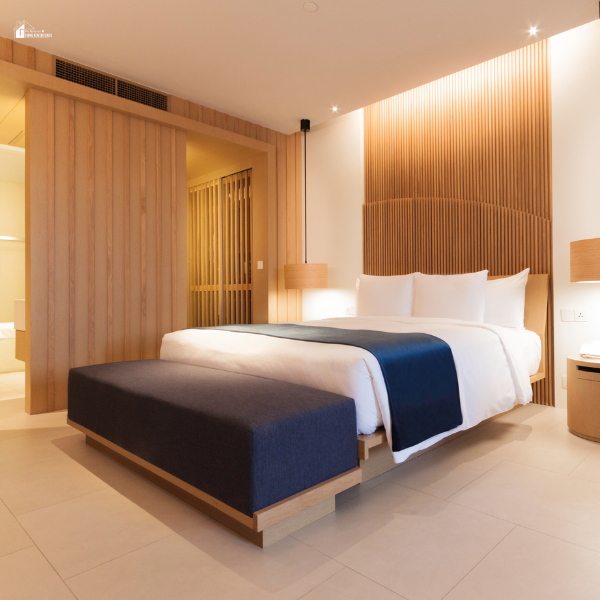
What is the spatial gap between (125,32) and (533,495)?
13.0 ft

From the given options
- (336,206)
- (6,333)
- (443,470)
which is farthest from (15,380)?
(443,470)

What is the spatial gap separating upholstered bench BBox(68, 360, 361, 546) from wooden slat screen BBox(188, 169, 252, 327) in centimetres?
353

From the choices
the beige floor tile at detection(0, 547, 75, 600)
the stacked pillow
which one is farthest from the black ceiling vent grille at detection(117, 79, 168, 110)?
the beige floor tile at detection(0, 547, 75, 600)

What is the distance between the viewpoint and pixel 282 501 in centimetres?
166

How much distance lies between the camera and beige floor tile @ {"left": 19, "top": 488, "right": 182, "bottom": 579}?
1613 millimetres

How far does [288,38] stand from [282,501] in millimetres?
3269

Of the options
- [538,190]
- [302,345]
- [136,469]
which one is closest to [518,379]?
[302,345]

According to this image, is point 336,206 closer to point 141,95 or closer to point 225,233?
point 225,233

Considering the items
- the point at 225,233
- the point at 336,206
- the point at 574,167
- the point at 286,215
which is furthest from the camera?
the point at 225,233

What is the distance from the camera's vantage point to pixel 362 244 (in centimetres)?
496

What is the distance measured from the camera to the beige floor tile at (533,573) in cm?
139

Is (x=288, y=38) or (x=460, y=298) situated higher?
(x=288, y=38)

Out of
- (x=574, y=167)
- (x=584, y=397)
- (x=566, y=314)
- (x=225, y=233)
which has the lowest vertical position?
(x=584, y=397)

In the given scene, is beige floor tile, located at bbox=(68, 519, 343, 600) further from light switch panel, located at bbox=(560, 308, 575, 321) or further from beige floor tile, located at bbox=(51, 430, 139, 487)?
light switch panel, located at bbox=(560, 308, 575, 321)
